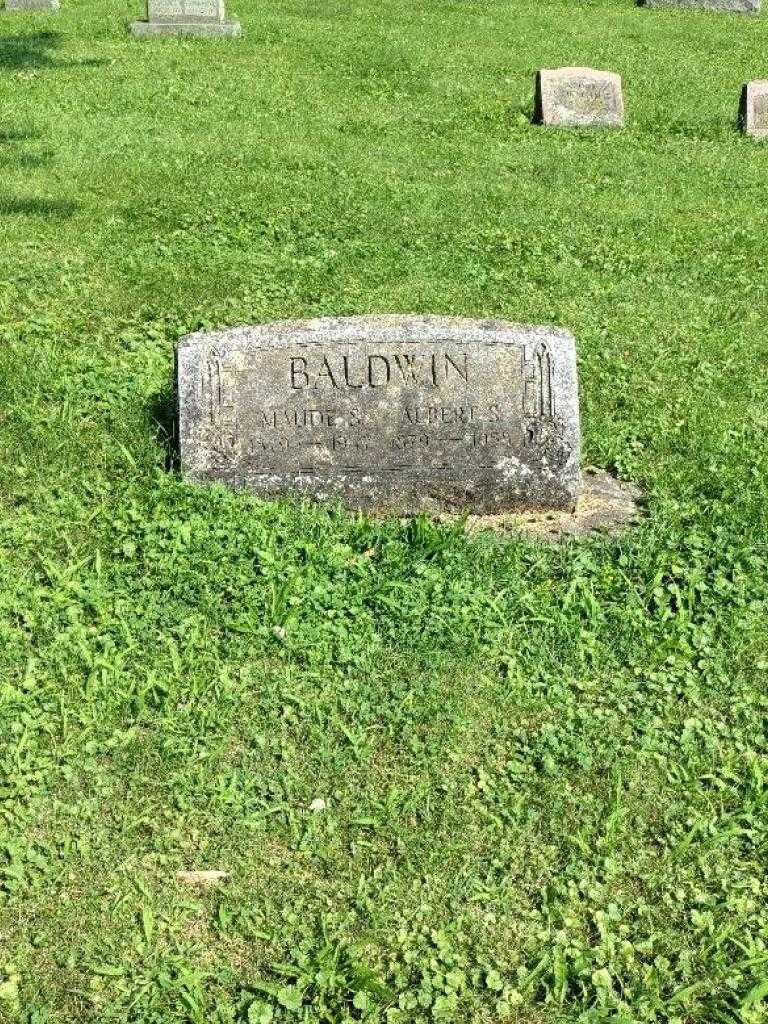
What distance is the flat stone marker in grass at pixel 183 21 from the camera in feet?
49.0

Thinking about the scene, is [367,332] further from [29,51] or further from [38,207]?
[29,51]

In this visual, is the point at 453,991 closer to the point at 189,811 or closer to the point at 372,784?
the point at 372,784

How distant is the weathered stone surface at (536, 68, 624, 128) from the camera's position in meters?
11.8

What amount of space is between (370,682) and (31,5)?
15.6 m

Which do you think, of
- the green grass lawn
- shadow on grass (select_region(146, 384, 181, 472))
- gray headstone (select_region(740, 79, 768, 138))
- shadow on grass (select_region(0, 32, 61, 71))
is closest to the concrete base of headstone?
shadow on grass (select_region(0, 32, 61, 71))

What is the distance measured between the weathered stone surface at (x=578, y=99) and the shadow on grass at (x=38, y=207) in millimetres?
5473

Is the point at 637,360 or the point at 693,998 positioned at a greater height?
the point at 637,360

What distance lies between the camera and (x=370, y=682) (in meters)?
4.31

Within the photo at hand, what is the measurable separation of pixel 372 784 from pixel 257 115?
30.9 ft

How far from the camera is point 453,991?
10.6 ft

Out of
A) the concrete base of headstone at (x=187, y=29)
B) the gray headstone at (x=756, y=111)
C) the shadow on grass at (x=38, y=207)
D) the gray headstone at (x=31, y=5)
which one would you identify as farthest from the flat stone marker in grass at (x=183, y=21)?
the gray headstone at (x=756, y=111)

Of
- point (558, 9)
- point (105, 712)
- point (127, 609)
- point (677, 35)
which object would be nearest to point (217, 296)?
point (127, 609)

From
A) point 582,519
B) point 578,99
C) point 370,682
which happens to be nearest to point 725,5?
point 578,99

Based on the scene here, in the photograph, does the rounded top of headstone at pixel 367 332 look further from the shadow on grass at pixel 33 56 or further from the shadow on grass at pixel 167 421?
the shadow on grass at pixel 33 56
